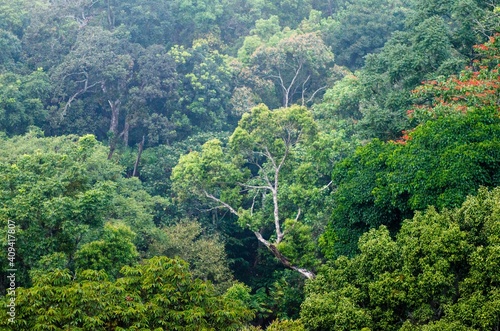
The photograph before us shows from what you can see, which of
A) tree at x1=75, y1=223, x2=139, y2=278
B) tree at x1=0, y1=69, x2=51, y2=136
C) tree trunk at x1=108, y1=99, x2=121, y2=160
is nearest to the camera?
tree at x1=75, y1=223, x2=139, y2=278

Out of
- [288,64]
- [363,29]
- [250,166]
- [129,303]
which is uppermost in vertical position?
[129,303]

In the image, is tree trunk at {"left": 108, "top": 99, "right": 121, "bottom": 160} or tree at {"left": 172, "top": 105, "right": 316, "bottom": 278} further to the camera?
tree trunk at {"left": 108, "top": 99, "right": 121, "bottom": 160}

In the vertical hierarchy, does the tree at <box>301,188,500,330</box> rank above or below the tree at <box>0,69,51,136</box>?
above

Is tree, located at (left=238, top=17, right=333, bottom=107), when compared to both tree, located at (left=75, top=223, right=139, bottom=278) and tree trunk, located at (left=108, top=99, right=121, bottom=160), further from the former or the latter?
tree, located at (left=75, top=223, right=139, bottom=278)

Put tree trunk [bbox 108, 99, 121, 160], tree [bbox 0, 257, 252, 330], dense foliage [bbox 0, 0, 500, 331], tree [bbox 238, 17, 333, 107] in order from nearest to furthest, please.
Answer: tree [bbox 0, 257, 252, 330] < dense foliage [bbox 0, 0, 500, 331] < tree trunk [bbox 108, 99, 121, 160] < tree [bbox 238, 17, 333, 107]

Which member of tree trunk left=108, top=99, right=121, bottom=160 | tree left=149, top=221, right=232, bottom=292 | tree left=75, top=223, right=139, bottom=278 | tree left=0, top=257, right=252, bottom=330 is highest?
tree left=0, top=257, right=252, bottom=330

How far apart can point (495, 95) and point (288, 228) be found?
567cm

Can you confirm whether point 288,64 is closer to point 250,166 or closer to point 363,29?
point 363,29

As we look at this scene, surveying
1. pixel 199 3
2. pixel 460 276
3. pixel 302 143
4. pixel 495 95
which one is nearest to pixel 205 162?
pixel 302 143

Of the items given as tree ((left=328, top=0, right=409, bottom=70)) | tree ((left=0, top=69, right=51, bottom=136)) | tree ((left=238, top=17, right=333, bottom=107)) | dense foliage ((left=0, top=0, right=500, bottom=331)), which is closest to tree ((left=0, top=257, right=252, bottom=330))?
dense foliage ((left=0, top=0, right=500, bottom=331))

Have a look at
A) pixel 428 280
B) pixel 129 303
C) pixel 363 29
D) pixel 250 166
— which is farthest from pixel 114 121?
pixel 428 280

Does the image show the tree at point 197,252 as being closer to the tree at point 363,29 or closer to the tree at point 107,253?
the tree at point 107,253

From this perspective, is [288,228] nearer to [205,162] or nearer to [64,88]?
[205,162]

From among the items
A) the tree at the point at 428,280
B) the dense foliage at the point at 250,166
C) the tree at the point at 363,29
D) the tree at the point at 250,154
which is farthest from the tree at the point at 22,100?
the tree at the point at 428,280
